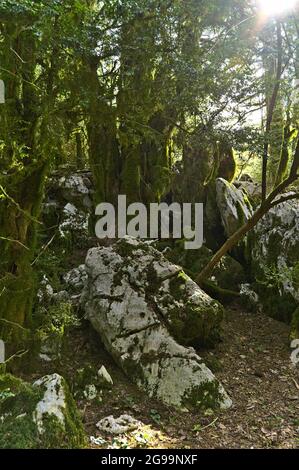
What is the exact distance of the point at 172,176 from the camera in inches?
464

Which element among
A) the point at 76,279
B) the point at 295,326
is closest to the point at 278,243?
the point at 295,326

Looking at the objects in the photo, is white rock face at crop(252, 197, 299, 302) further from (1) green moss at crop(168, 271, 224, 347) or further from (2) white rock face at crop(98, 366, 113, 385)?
(2) white rock face at crop(98, 366, 113, 385)

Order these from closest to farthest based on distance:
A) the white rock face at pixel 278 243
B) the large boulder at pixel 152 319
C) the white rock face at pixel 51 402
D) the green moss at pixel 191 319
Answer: the white rock face at pixel 51 402 → the large boulder at pixel 152 319 → the green moss at pixel 191 319 → the white rock face at pixel 278 243

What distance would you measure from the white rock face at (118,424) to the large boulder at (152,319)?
776 millimetres

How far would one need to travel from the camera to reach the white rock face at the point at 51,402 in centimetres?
430

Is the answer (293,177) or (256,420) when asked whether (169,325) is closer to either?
(256,420)

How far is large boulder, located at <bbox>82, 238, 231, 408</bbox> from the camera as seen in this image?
6062 mm

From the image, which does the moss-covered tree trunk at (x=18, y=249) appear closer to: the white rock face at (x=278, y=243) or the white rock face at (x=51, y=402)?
the white rock face at (x=51, y=402)

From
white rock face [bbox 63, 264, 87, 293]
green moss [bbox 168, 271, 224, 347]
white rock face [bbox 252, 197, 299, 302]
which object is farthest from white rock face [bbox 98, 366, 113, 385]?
white rock face [bbox 252, 197, 299, 302]

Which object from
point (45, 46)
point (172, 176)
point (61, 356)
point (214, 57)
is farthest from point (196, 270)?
point (45, 46)

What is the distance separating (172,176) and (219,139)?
12.0ft

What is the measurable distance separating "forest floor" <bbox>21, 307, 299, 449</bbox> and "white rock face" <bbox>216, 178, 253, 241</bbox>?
11.6 ft

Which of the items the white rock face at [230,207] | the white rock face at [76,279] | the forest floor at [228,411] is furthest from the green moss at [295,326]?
the white rock face at [76,279]

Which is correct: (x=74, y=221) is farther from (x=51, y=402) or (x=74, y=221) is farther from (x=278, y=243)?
(x=51, y=402)
